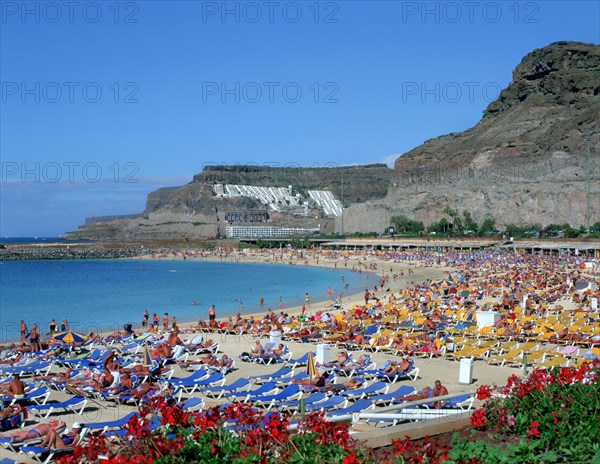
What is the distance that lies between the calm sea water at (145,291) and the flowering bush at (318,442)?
69.4 ft

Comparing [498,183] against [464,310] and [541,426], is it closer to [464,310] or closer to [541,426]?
[464,310]

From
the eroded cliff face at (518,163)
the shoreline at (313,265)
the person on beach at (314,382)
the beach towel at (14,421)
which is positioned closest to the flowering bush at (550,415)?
the person on beach at (314,382)

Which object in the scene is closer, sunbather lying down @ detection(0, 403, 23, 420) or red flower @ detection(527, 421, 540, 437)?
red flower @ detection(527, 421, 540, 437)

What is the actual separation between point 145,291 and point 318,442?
43.9 meters

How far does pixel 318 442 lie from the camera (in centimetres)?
604

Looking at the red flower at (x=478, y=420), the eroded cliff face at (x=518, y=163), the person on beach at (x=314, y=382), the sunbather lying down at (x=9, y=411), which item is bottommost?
the sunbather lying down at (x=9, y=411)

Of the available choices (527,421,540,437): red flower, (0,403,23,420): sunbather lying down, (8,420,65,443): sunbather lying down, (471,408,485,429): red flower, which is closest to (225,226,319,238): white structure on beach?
(0,403,23,420): sunbather lying down

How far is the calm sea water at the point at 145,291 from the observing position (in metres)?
34.0

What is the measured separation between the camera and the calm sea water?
3403cm

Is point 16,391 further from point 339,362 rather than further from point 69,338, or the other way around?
point 69,338

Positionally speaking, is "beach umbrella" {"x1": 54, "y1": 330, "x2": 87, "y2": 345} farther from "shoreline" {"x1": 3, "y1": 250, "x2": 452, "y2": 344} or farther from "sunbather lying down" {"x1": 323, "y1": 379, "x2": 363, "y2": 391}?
"sunbather lying down" {"x1": 323, "y1": 379, "x2": 363, "y2": 391}

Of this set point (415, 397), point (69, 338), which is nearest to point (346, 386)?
point (415, 397)

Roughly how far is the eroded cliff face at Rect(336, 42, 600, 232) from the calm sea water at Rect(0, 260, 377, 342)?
105ft

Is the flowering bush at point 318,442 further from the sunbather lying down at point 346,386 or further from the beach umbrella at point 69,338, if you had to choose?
the beach umbrella at point 69,338
